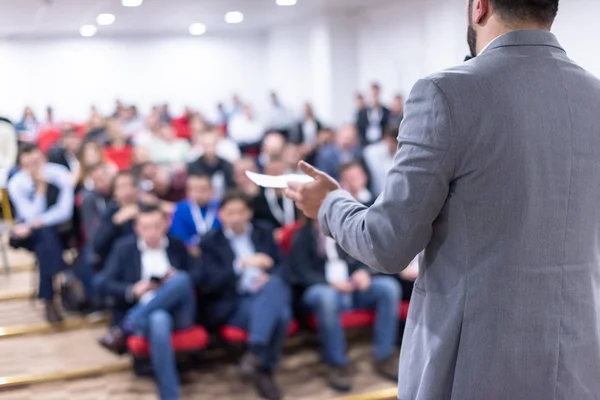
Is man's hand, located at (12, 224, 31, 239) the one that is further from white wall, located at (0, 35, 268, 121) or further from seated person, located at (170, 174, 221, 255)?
seated person, located at (170, 174, 221, 255)

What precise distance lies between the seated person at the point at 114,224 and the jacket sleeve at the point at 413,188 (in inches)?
101

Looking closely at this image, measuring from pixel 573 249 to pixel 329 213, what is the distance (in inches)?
14.6

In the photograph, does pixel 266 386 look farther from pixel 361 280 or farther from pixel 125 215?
pixel 125 215

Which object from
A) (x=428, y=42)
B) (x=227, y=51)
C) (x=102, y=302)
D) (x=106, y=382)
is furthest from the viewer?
(x=428, y=42)

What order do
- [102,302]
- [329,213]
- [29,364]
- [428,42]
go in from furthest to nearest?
1. [428,42]
2. [102,302]
3. [29,364]
4. [329,213]

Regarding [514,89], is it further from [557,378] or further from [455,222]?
[557,378]

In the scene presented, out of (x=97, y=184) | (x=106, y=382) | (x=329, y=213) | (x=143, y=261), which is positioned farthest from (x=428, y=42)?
(x=329, y=213)

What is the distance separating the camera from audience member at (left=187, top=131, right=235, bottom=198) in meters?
4.37

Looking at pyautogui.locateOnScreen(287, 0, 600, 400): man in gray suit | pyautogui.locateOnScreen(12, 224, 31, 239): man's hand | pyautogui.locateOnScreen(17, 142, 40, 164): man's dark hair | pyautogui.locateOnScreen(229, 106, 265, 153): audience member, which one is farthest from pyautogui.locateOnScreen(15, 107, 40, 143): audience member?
pyautogui.locateOnScreen(229, 106, 265, 153): audience member

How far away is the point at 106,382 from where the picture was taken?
121 inches

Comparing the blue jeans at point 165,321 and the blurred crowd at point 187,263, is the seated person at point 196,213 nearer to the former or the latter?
the blurred crowd at point 187,263

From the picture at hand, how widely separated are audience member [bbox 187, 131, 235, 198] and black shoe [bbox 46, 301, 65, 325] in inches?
54.3

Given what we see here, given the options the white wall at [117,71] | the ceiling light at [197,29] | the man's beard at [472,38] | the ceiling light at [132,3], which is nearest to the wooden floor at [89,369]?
the white wall at [117,71]

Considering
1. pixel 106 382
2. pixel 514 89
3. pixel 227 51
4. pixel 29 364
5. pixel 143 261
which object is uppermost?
pixel 227 51
